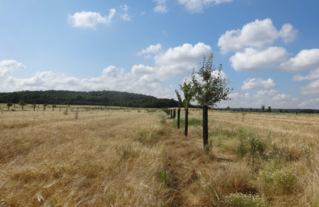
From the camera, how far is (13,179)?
8.40ft

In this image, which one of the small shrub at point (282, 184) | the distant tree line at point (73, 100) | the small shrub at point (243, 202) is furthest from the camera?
the distant tree line at point (73, 100)

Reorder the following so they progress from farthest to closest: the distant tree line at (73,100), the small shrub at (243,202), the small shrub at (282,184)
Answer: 1. the distant tree line at (73,100)
2. the small shrub at (282,184)
3. the small shrub at (243,202)

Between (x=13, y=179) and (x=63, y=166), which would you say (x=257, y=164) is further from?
(x=13, y=179)

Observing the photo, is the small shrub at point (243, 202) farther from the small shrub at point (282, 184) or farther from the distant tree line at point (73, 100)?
the distant tree line at point (73, 100)

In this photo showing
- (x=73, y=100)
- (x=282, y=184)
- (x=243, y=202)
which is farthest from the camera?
(x=73, y=100)

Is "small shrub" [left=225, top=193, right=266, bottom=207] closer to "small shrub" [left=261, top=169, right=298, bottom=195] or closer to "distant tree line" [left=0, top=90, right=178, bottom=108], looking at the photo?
"small shrub" [left=261, top=169, right=298, bottom=195]

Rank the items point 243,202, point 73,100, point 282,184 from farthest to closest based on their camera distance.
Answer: point 73,100, point 282,184, point 243,202

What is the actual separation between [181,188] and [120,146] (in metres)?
2.41

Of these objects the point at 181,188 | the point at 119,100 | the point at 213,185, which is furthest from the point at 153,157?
the point at 119,100

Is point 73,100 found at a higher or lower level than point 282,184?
higher

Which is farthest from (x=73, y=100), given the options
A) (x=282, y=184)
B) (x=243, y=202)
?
(x=243, y=202)

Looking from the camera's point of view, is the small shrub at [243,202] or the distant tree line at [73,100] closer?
the small shrub at [243,202]

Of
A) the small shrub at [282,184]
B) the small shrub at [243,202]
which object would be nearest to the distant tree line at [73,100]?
the small shrub at [282,184]

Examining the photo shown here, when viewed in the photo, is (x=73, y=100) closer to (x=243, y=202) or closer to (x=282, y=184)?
(x=282, y=184)
